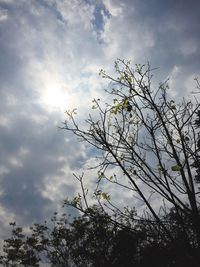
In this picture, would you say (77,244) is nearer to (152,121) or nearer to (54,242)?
(54,242)

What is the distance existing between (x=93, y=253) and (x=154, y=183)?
69.6 feet

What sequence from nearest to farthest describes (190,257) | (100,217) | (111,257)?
(190,257) → (100,217) → (111,257)

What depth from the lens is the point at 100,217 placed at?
3.47 meters

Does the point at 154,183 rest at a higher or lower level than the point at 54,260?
lower

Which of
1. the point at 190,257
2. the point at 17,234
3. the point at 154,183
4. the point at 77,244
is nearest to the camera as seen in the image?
the point at 190,257

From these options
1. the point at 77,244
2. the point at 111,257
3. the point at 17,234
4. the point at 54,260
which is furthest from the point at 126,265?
the point at 17,234

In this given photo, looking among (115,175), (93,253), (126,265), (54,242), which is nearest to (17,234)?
(54,242)

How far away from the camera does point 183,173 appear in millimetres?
4027

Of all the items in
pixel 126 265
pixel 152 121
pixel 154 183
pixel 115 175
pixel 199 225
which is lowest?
pixel 199 225

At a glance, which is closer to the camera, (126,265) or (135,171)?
(135,171)

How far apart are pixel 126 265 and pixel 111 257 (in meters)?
1.94

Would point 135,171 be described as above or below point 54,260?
below

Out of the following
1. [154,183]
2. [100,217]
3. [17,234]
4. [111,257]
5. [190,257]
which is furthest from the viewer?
[17,234]

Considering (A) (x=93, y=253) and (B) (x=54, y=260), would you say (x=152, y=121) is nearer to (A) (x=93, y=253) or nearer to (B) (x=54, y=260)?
(A) (x=93, y=253)
